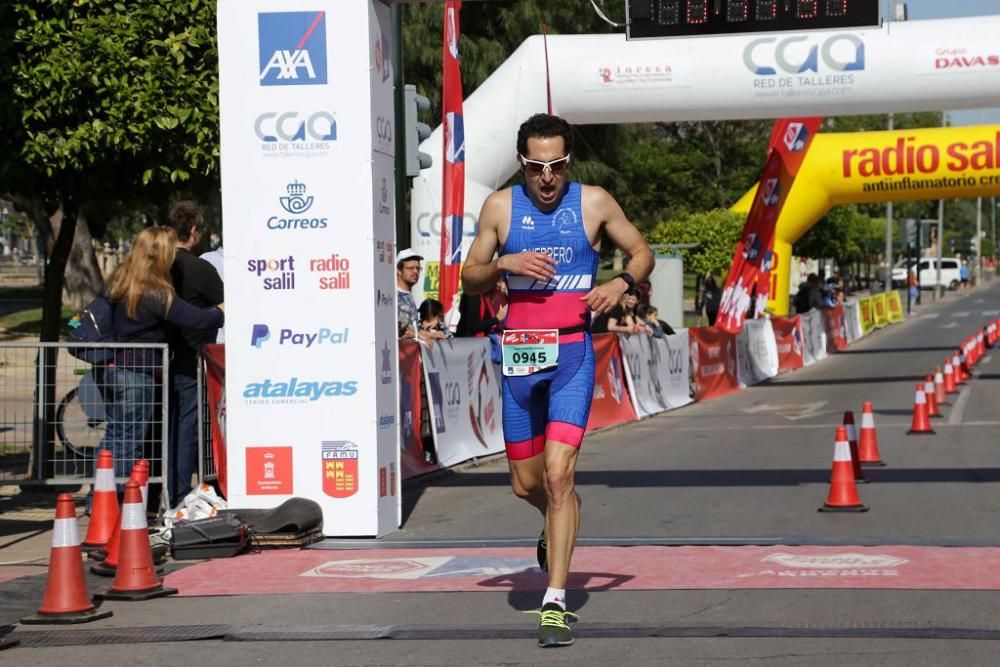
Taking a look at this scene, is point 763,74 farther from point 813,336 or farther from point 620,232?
point 813,336

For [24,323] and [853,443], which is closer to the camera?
[853,443]

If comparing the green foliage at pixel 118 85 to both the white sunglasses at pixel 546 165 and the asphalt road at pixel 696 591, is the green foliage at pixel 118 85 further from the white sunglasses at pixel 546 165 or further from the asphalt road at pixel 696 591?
the white sunglasses at pixel 546 165

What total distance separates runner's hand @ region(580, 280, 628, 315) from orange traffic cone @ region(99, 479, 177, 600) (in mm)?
2512

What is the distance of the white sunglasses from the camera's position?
22.1ft

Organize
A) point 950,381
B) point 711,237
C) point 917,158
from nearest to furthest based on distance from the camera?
point 950,381, point 917,158, point 711,237

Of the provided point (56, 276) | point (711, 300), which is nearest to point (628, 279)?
point (56, 276)

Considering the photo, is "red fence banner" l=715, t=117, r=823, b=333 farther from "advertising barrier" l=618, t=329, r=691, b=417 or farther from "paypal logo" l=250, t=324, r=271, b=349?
"paypal logo" l=250, t=324, r=271, b=349

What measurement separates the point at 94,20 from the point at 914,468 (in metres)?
7.76

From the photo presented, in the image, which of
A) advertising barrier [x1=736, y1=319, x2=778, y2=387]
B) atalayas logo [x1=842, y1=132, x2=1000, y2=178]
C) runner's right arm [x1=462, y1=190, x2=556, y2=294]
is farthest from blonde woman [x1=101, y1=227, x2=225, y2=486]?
atalayas logo [x1=842, y1=132, x2=1000, y2=178]

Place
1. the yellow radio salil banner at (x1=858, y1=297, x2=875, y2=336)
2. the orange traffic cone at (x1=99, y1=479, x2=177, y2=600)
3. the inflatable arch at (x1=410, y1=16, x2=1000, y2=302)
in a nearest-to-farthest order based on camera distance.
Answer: the orange traffic cone at (x1=99, y1=479, x2=177, y2=600)
the inflatable arch at (x1=410, y1=16, x2=1000, y2=302)
the yellow radio salil banner at (x1=858, y1=297, x2=875, y2=336)

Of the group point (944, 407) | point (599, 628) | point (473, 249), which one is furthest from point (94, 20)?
point (944, 407)

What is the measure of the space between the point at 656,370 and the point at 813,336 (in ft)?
47.1

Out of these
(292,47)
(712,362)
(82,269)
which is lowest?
(712,362)

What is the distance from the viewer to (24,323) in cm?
3938
